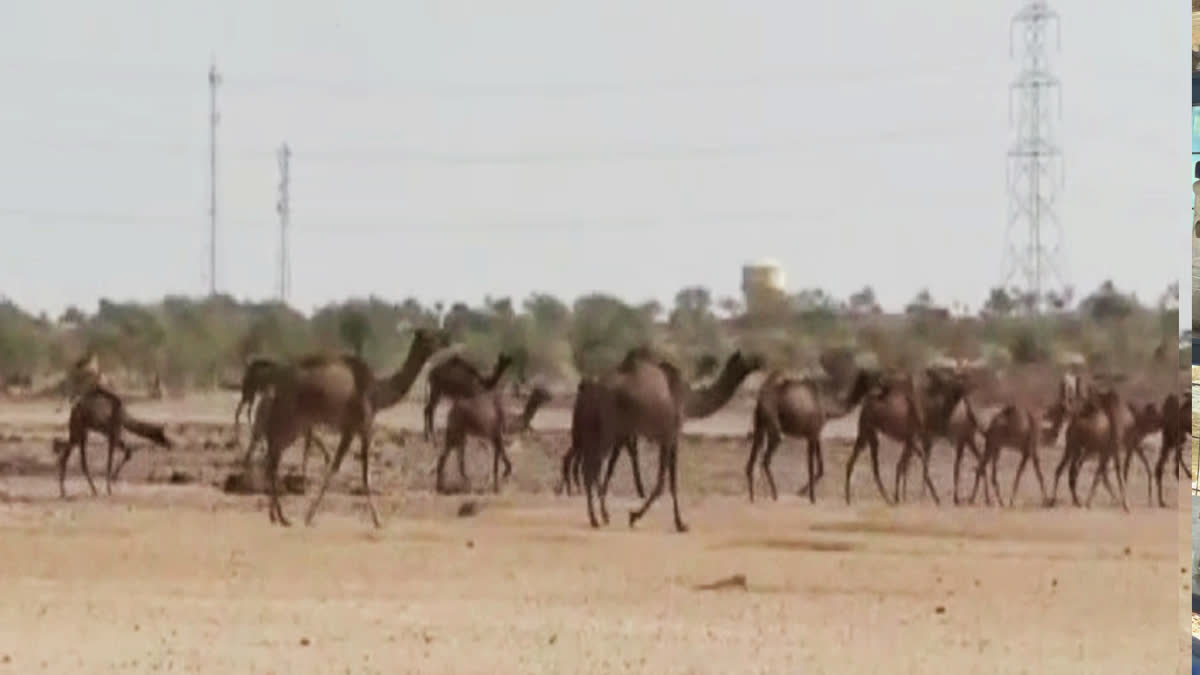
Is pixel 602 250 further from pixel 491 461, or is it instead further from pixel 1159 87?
pixel 1159 87

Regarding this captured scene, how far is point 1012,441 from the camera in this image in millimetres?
4414

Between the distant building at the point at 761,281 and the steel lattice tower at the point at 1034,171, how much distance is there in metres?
0.54

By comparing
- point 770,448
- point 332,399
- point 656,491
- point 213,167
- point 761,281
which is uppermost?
point 213,167

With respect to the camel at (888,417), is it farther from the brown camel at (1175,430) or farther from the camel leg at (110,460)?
the camel leg at (110,460)

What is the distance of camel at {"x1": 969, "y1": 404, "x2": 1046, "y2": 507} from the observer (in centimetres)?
441

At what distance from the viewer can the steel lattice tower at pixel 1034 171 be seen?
438 cm

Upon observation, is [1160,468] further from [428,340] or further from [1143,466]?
[428,340]

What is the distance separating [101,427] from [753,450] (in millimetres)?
1528

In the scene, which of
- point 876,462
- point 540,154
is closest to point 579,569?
point 876,462

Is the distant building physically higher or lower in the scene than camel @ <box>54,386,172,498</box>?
higher

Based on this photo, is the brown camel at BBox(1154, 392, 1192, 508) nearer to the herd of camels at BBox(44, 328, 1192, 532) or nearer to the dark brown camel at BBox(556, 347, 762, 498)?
the herd of camels at BBox(44, 328, 1192, 532)

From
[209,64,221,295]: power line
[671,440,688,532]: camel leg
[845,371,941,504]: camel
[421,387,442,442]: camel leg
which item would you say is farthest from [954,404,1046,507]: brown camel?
[209,64,221,295]: power line

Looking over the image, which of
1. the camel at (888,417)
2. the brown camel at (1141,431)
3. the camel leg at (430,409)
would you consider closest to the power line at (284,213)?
the camel leg at (430,409)

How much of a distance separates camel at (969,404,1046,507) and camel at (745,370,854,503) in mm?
342
